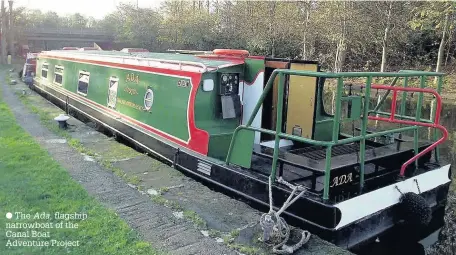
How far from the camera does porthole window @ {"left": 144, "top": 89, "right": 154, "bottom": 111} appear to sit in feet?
21.5

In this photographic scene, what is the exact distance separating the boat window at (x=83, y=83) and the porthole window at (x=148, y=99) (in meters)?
3.11

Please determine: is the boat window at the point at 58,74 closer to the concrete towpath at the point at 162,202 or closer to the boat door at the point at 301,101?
the concrete towpath at the point at 162,202

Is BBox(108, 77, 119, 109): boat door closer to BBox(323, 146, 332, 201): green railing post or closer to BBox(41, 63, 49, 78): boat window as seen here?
BBox(323, 146, 332, 201): green railing post

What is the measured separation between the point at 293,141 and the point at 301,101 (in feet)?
2.28

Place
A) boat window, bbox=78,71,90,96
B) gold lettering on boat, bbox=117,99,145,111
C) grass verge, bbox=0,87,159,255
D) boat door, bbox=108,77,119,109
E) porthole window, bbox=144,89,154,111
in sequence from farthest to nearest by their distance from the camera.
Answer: boat window, bbox=78,71,90,96
boat door, bbox=108,77,119,109
gold lettering on boat, bbox=117,99,145,111
porthole window, bbox=144,89,154,111
grass verge, bbox=0,87,159,255

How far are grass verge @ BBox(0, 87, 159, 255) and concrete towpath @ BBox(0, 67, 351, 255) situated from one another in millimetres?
138

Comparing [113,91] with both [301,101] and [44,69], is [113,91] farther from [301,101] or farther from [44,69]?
[44,69]

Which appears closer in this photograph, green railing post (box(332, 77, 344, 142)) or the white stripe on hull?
green railing post (box(332, 77, 344, 142))

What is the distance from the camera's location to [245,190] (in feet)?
15.3

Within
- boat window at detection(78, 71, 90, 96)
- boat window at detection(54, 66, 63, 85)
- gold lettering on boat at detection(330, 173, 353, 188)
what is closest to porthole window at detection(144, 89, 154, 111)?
boat window at detection(78, 71, 90, 96)

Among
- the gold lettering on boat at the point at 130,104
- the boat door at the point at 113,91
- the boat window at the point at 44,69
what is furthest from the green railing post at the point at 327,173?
the boat window at the point at 44,69

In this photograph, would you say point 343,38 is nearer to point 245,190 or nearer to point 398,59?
point 398,59

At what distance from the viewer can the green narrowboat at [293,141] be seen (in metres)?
4.02

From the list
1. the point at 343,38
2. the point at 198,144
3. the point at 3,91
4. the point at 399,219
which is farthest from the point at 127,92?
the point at 343,38
